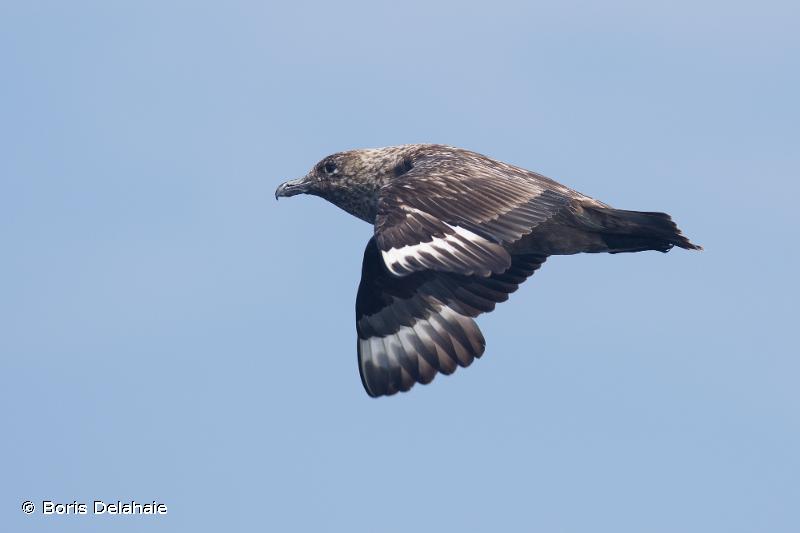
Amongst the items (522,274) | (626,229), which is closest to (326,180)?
(522,274)

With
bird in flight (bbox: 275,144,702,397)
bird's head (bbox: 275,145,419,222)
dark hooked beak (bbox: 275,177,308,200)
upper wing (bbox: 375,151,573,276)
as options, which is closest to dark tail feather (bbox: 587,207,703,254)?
bird in flight (bbox: 275,144,702,397)

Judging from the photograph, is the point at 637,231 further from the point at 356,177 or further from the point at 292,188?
the point at 292,188

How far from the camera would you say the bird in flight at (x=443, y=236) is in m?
10.2

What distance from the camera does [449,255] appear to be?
992 cm

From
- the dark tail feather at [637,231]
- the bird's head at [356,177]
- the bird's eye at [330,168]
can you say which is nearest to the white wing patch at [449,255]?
the dark tail feather at [637,231]

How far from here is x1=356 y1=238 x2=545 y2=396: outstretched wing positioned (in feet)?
39.0

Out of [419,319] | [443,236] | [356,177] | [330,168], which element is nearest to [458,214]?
[443,236]

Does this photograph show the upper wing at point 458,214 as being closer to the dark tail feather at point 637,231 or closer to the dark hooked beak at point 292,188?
the dark tail feather at point 637,231

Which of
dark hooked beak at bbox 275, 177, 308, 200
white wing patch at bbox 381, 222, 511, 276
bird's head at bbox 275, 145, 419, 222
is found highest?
dark hooked beak at bbox 275, 177, 308, 200

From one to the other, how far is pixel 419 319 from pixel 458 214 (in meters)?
1.92

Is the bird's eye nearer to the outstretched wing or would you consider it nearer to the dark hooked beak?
the dark hooked beak

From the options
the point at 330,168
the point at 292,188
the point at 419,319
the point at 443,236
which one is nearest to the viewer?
the point at 443,236

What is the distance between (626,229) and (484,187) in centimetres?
116

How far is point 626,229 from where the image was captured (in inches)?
446
